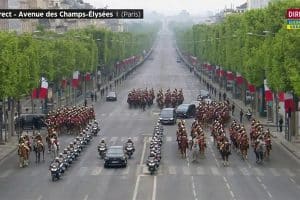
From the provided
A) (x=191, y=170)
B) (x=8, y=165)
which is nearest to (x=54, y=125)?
(x=8, y=165)

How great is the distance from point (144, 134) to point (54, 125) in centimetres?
869

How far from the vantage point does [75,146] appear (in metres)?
73.5

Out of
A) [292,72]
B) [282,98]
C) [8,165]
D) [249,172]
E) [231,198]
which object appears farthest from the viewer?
[282,98]

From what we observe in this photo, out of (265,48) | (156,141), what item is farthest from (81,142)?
(265,48)

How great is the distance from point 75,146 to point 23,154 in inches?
268

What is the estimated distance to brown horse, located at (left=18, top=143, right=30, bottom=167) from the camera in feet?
219

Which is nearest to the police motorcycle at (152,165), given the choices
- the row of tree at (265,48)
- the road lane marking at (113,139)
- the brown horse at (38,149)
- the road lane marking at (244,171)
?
the road lane marking at (244,171)

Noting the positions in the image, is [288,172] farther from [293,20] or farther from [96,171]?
[96,171]

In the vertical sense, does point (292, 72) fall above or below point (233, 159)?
above

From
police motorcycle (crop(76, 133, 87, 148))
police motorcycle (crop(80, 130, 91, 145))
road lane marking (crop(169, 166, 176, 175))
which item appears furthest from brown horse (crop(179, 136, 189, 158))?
police motorcycle (crop(80, 130, 91, 145))

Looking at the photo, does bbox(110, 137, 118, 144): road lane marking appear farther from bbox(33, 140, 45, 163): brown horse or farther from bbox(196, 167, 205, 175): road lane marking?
bbox(196, 167, 205, 175): road lane marking

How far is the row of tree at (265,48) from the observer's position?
78688 mm

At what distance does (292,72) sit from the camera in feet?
250

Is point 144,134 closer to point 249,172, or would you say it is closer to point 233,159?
point 233,159
